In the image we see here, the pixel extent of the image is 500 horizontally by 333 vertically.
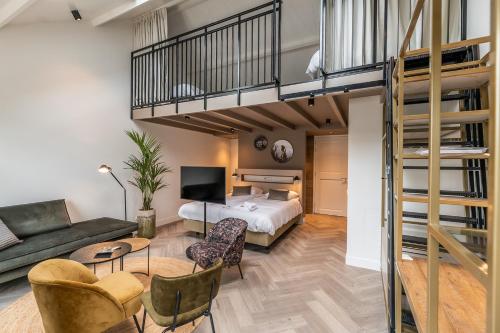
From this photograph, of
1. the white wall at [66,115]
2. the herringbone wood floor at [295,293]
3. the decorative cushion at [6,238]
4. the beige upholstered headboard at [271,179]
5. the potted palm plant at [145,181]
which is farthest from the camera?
the beige upholstered headboard at [271,179]

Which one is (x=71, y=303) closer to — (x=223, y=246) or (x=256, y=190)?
(x=223, y=246)

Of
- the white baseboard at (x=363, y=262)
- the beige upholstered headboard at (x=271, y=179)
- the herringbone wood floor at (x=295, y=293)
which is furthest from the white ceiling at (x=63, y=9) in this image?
the white baseboard at (x=363, y=262)

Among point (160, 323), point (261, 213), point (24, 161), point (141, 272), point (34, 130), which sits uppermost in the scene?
point (34, 130)

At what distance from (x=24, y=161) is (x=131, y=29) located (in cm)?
317

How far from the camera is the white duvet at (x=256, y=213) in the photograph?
11.5 feet

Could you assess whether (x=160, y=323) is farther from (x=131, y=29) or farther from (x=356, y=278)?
(x=131, y=29)

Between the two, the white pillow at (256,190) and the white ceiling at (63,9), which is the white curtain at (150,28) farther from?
the white pillow at (256,190)

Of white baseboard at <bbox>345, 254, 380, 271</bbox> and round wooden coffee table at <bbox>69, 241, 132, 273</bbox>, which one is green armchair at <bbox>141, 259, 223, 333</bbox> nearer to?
round wooden coffee table at <bbox>69, 241, 132, 273</bbox>

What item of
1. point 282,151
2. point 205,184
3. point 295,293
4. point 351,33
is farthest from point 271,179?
point 351,33

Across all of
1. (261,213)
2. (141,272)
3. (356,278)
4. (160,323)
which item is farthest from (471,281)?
(141,272)

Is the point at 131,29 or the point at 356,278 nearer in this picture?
the point at 356,278

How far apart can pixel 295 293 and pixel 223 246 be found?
39.3 inches

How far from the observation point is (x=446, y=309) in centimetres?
108

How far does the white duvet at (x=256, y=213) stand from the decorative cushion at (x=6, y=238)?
7.22 feet
